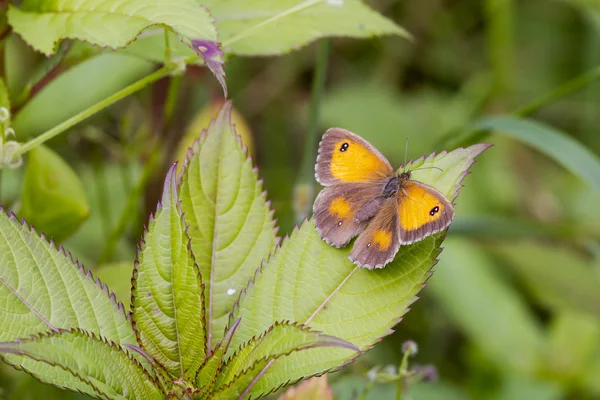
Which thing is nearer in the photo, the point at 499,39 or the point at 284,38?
the point at 284,38

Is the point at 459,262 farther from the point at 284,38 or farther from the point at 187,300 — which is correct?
the point at 187,300

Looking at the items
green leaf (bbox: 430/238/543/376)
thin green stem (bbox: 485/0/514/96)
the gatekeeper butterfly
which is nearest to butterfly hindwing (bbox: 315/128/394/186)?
the gatekeeper butterfly

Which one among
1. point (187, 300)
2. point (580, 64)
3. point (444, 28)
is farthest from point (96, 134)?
point (580, 64)

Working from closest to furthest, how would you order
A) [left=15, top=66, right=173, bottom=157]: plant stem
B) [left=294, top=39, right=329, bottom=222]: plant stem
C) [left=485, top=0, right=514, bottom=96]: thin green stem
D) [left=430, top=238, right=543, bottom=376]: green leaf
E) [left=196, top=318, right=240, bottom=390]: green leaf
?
[left=196, top=318, right=240, bottom=390]: green leaf
[left=15, top=66, right=173, bottom=157]: plant stem
[left=294, top=39, right=329, bottom=222]: plant stem
[left=430, top=238, right=543, bottom=376]: green leaf
[left=485, top=0, right=514, bottom=96]: thin green stem

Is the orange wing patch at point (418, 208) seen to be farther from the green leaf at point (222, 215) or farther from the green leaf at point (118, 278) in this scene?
the green leaf at point (118, 278)

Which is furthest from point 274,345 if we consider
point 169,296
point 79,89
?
point 79,89

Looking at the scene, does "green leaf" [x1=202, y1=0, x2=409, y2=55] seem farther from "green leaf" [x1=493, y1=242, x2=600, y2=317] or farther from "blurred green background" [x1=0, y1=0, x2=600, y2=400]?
"green leaf" [x1=493, y1=242, x2=600, y2=317]

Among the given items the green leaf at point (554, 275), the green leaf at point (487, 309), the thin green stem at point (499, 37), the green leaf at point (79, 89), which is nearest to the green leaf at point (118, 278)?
the green leaf at point (79, 89)
